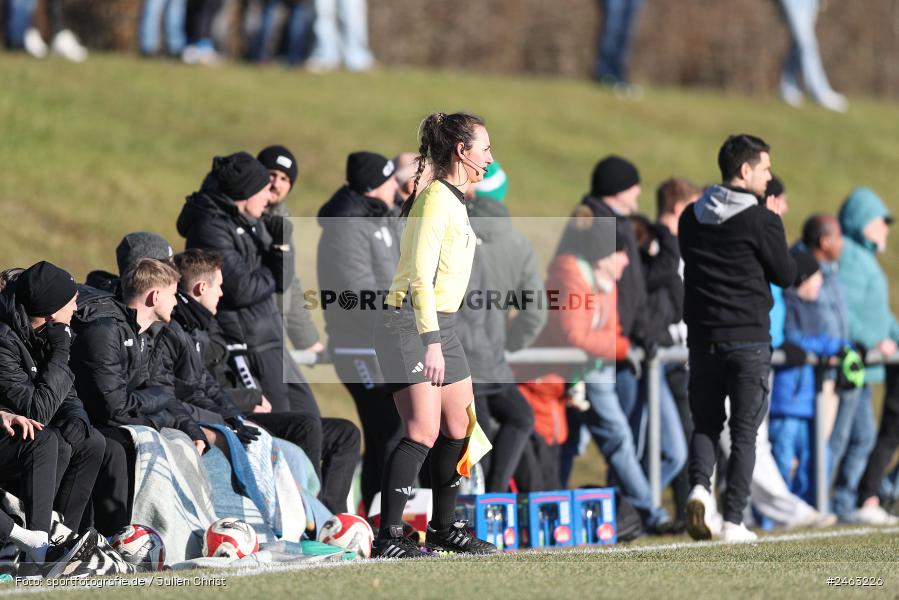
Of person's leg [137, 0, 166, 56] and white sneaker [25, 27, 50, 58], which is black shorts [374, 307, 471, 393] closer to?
white sneaker [25, 27, 50, 58]

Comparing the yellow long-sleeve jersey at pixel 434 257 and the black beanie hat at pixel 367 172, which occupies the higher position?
the black beanie hat at pixel 367 172

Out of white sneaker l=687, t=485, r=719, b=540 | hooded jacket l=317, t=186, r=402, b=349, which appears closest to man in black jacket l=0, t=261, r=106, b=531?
hooded jacket l=317, t=186, r=402, b=349

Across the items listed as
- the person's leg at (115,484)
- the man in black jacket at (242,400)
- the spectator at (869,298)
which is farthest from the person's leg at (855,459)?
the person's leg at (115,484)

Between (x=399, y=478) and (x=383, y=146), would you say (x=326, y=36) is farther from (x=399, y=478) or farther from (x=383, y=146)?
(x=399, y=478)

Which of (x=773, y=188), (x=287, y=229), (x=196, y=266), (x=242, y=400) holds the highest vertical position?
(x=773, y=188)

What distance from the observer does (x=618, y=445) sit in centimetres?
1105

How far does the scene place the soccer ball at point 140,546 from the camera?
304 inches

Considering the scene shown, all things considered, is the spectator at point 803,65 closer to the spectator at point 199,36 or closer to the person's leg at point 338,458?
the spectator at point 199,36

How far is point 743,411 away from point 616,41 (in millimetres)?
14260

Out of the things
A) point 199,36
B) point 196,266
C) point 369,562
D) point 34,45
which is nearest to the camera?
point 369,562

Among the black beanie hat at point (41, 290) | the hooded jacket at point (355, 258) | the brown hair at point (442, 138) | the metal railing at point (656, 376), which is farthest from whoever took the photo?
the metal railing at point (656, 376)

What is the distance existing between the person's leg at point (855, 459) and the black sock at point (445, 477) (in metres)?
4.80

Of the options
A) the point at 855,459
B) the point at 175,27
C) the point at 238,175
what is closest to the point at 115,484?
the point at 238,175

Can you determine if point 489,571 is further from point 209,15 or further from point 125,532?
point 209,15
